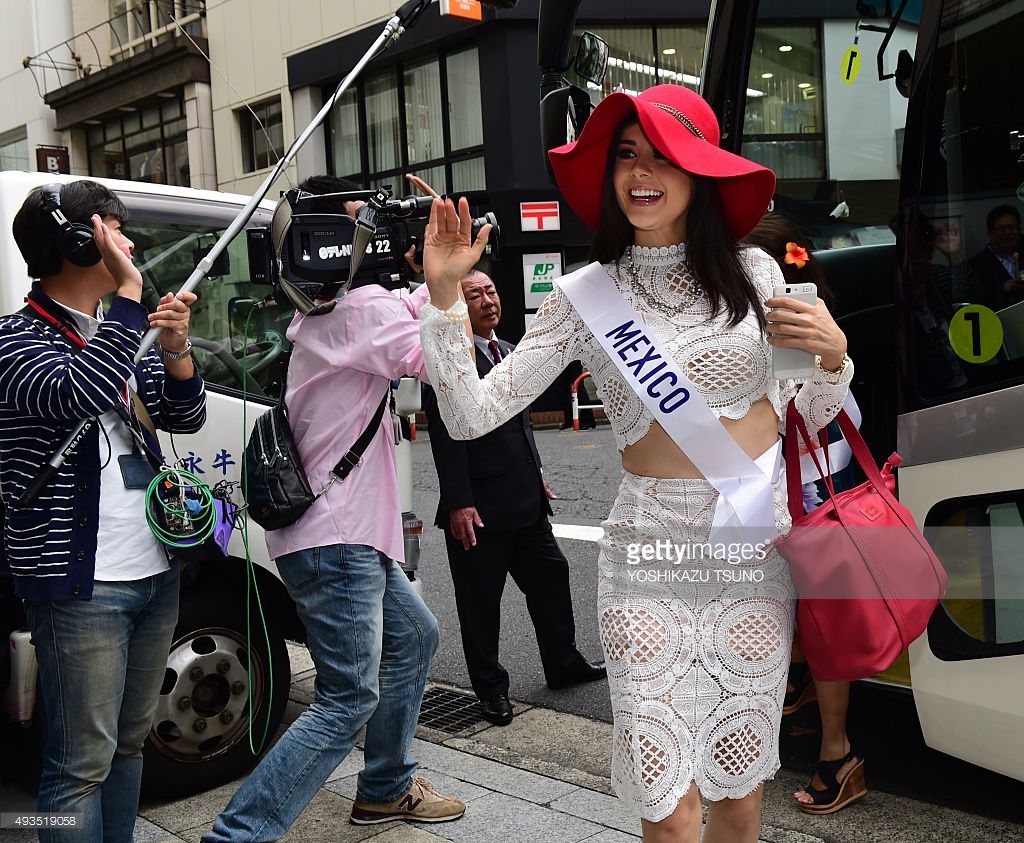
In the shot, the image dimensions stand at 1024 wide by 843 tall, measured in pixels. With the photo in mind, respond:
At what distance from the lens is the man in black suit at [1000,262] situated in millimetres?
A: 3016

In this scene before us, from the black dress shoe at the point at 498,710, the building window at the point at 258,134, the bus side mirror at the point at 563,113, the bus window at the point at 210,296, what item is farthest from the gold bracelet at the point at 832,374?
the building window at the point at 258,134

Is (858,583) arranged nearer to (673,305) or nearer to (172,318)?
(673,305)

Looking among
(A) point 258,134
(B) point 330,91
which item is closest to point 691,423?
(B) point 330,91

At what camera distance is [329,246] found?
296 cm

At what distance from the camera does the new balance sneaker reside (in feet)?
11.5

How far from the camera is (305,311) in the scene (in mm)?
3004

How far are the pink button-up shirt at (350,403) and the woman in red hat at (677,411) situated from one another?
68cm

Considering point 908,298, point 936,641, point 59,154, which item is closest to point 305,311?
point 908,298

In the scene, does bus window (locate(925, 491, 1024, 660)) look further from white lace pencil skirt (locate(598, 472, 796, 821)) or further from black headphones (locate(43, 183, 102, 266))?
black headphones (locate(43, 183, 102, 266))

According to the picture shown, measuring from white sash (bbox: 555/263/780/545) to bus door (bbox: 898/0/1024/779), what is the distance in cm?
101

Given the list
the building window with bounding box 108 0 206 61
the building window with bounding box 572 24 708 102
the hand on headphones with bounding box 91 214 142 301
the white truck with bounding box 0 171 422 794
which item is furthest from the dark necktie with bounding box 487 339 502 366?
the building window with bounding box 108 0 206 61

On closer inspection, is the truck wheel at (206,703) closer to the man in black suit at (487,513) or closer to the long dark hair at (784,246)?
the man in black suit at (487,513)

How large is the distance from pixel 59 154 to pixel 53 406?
1516 cm

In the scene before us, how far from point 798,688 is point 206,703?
87.3 inches
